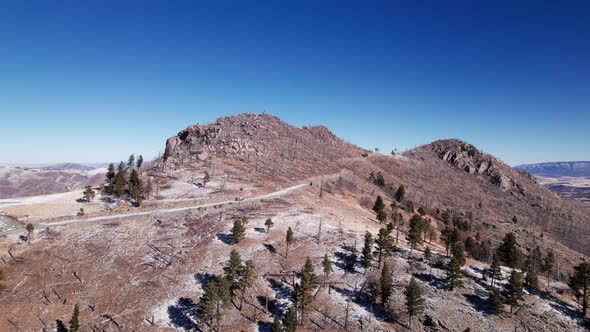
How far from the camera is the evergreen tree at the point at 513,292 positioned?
55.9 meters

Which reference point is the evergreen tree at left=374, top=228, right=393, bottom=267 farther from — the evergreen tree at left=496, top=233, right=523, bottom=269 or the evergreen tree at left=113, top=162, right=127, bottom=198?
the evergreen tree at left=113, top=162, right=127, bottom=198

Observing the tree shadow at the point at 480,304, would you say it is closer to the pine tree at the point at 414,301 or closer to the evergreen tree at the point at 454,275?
the evergreen tree at the point at 454,275

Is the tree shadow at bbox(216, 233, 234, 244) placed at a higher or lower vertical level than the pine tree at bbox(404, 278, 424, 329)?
higher

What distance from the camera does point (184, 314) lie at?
54.6 m

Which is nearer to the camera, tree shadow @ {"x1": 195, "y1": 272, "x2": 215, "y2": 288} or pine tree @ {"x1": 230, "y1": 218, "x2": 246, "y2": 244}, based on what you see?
tree shadow @ {"x1": 195, "y1": 272, "x2": 215, "y2": 288}

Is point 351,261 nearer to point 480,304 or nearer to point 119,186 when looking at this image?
point 480,304

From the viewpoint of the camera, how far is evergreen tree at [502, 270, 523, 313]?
5588cm

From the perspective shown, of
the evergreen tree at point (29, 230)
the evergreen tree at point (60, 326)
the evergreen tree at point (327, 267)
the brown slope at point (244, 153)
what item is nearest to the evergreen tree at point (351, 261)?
the evergreen tree at point (327, 267)

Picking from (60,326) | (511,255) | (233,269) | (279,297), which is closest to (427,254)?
(511,255)

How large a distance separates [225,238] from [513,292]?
61738 millimetres

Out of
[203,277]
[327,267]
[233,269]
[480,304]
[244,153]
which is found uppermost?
[244,153]

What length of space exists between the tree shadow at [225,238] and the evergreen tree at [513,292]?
2292 inches

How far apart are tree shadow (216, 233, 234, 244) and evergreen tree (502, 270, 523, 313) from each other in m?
58.2

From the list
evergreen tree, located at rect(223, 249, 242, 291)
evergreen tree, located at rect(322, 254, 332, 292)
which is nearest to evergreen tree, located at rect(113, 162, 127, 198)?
evergreen tree, located at rect(223, 249, 242, 291)
